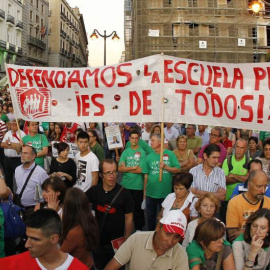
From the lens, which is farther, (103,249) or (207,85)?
(207,85)

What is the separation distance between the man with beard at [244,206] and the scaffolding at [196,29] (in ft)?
79.9

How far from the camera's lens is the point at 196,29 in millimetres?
28734

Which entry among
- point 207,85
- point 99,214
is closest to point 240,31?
point 207,85

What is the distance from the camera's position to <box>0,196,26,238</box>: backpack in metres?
3.20

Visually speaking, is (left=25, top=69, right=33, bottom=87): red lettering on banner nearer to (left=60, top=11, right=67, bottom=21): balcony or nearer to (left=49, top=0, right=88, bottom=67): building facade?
(left=49, top=0, right=88, bottom=67): building facade

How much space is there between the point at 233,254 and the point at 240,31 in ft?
93.4

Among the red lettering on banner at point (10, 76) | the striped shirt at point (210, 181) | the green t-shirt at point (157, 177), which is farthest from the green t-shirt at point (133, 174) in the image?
the red lettering on banner at point (10, 76)

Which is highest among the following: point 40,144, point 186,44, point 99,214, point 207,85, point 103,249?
point 186,44

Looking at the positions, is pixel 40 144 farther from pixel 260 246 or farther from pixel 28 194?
pixel 260 246

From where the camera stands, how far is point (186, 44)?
28156 millimetres

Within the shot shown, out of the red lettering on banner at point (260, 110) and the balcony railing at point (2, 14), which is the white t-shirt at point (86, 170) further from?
the balcony railing at point (2, 14)

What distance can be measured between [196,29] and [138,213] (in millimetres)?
25940

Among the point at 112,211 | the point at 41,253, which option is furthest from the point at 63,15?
the point at 41,253

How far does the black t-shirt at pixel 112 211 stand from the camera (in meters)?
3.61
